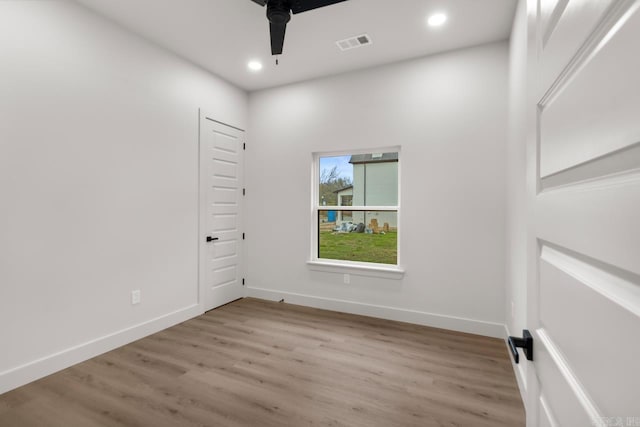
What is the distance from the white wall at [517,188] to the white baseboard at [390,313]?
29 cm

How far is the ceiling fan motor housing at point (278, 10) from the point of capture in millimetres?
2181

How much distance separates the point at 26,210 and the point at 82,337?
1.16m

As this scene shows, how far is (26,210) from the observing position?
2.36 metres

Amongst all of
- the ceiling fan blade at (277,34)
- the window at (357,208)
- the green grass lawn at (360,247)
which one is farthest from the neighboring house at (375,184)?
the ceiling fan blade at (277,34)

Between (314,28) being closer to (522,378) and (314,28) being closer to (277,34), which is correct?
(277,34)

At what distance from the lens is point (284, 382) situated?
2375mm

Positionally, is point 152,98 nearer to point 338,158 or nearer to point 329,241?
point 338,158

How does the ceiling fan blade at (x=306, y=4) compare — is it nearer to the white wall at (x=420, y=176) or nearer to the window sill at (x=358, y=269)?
the white wall at (x=420, y=176)

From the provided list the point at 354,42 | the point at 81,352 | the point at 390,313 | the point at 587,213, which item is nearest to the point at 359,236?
the point at 390,313

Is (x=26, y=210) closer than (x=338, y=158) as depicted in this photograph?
Yes

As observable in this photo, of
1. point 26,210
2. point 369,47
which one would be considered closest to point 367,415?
point 26,210

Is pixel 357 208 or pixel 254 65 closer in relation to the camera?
pixel 254 65

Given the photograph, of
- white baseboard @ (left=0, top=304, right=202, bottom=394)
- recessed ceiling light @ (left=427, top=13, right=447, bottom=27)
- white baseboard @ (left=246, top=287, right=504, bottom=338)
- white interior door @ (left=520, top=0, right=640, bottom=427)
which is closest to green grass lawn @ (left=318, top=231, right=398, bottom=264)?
white baseboard @ (left=246, top=287, right=504, bottom=338)

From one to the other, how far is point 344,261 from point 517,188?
222cm
